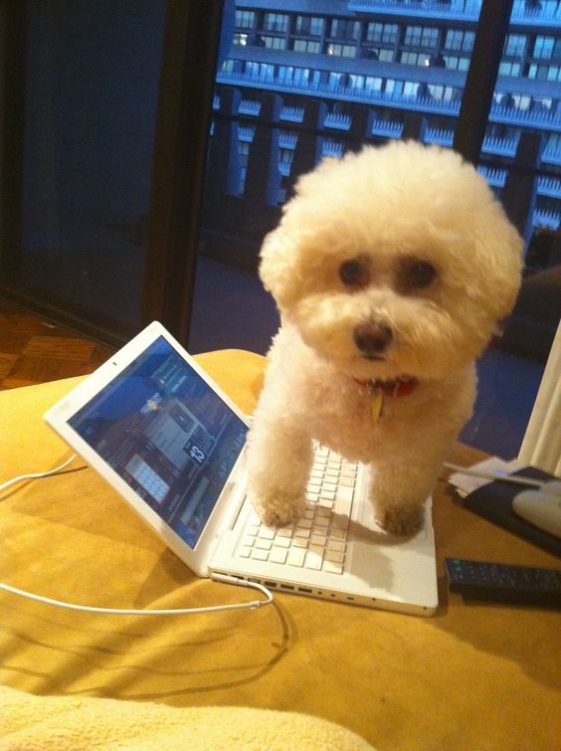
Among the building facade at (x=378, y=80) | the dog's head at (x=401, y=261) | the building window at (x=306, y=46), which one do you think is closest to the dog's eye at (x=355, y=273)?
the dog's head at (x=401, y=261)

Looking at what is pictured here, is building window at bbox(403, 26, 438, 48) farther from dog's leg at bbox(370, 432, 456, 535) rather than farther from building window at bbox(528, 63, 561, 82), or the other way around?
dog's leg at bbox(370, 432, 456, 535)

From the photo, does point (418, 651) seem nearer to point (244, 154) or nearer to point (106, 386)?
point (106, 386)

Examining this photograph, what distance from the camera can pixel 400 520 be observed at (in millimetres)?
892

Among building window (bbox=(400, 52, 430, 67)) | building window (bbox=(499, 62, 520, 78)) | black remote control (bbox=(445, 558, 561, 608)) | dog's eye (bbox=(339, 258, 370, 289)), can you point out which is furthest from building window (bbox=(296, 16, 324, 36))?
black remote control (bbox=(445, 558, 561, 608))

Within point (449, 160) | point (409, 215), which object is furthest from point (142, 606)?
point (449, 160)

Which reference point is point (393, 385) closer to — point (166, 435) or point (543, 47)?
point (166, 435)

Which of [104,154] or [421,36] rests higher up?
[421,36]

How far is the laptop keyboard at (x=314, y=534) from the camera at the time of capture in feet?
2.65

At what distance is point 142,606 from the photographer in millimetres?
715

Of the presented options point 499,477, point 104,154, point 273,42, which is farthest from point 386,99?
point 499,477

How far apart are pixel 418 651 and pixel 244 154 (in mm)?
2296

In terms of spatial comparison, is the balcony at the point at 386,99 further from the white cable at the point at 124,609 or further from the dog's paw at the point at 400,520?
the white cable at the point at 124,609

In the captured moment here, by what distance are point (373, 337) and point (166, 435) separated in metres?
0.31

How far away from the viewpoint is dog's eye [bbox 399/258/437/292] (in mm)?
771
